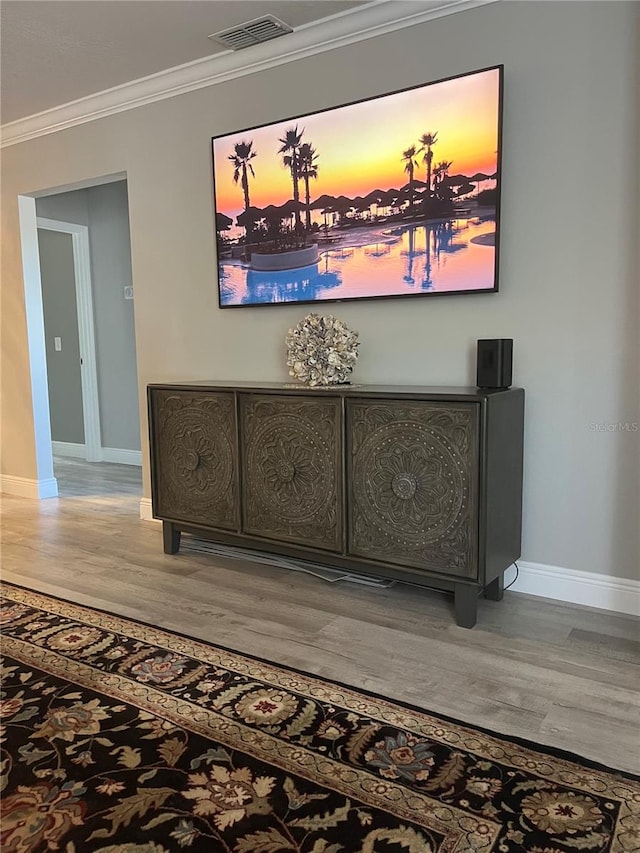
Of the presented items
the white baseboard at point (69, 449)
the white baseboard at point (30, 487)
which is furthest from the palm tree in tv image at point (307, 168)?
the white baseboard at point (69, 449)

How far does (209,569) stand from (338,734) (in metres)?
1.44

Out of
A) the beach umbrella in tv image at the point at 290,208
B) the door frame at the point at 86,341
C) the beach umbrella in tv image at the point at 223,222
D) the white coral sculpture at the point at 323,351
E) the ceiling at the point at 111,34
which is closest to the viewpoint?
the ceiling at the point at 111,34

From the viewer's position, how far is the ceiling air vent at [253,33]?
2.84m

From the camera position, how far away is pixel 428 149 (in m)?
2.66

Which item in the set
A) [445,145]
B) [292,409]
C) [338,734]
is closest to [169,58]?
[445,145]

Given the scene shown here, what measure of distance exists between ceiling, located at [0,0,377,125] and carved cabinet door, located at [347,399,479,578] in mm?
1753

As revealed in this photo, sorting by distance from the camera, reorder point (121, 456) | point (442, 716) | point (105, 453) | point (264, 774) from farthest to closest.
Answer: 1. point (105, 453)
2. point (121, 456)
3. point (442, 716)
4. point (264, 774)

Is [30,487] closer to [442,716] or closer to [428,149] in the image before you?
[428,149]

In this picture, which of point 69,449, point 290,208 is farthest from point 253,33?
A: point 69,449

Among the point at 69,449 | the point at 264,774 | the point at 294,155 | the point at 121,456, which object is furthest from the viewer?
the point at 69,449

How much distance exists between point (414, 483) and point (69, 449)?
478 centimetres

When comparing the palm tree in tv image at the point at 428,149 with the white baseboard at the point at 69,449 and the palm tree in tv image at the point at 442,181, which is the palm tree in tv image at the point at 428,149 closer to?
the palm tree in tv image at the point at 442,181

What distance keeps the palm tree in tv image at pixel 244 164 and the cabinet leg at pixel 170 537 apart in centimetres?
154

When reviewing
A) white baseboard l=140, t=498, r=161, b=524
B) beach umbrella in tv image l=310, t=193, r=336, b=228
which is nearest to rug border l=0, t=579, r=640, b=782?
white baseboard l=140, t=498, r=161, b=524
